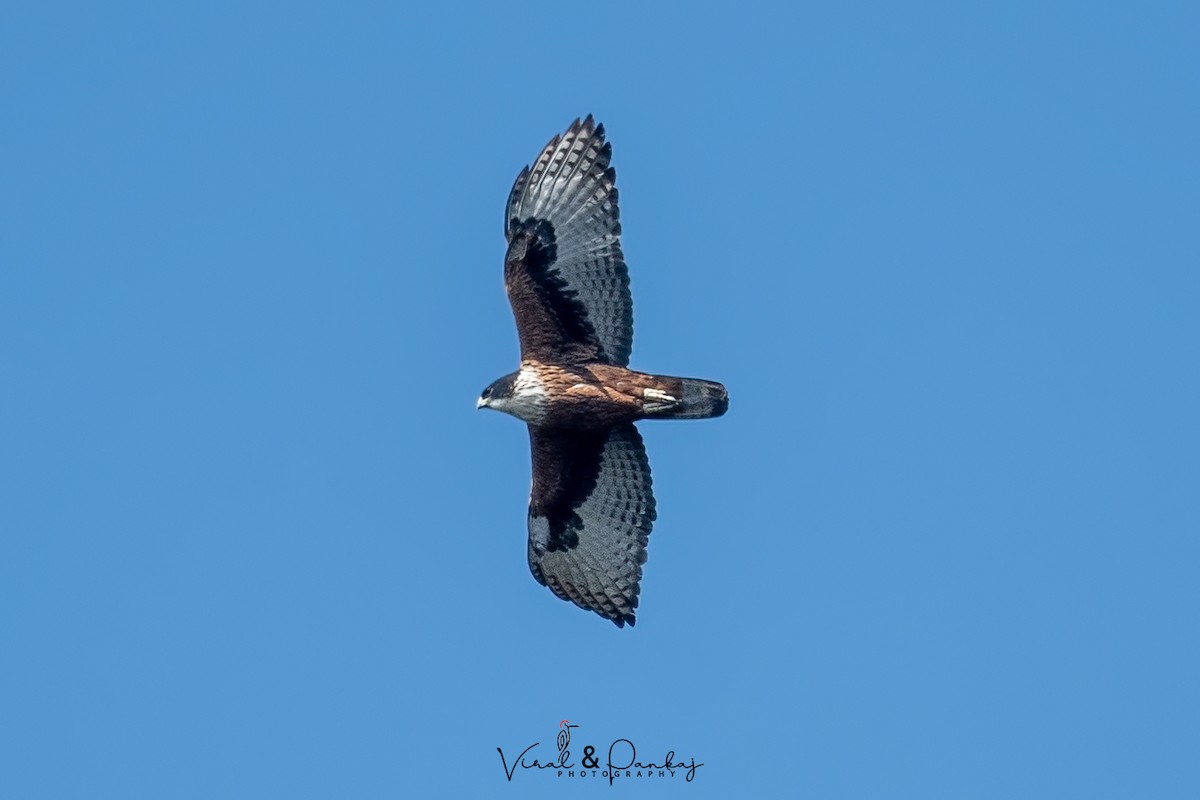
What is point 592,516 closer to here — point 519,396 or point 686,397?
point 519,396

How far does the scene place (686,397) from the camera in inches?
909

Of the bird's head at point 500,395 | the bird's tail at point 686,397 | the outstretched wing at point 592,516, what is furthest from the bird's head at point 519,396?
the bird's tail at point 686,397

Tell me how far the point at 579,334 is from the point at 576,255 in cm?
83

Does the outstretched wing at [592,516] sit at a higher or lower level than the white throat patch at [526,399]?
lower

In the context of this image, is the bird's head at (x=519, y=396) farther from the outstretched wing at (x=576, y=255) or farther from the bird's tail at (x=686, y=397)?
the bird's tail at (x=686, y=397)

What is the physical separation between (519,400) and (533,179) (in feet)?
7.70

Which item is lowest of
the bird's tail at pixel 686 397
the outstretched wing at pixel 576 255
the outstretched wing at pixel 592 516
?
the outstretched wing at pixel 592 516

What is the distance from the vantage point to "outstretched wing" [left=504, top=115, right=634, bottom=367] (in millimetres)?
23344

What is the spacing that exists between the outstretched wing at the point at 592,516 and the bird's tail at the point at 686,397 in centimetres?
69

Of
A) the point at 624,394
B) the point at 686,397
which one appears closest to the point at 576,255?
the point at 624,394

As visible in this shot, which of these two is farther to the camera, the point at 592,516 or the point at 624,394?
the point at 592,516

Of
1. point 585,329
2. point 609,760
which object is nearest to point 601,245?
point 585,329

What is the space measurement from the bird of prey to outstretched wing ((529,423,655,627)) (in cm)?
2

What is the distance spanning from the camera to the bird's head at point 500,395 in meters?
23.2
